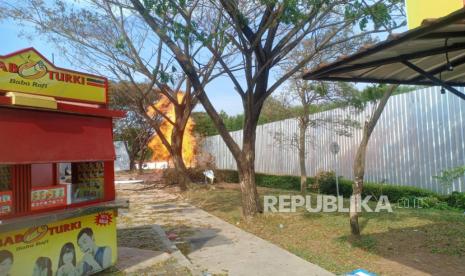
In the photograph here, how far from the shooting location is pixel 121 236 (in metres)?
9.21

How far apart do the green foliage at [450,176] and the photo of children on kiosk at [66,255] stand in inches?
332

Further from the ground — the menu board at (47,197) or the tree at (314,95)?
the tree at (314,95)

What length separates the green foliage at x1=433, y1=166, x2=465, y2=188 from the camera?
34.6 ft

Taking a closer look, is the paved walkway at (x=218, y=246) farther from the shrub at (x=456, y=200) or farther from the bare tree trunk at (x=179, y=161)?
the shrub at (x=456, y=200)

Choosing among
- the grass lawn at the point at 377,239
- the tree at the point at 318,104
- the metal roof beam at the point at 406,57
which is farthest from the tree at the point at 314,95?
Answer: the metal roof beam at the point at 406,57

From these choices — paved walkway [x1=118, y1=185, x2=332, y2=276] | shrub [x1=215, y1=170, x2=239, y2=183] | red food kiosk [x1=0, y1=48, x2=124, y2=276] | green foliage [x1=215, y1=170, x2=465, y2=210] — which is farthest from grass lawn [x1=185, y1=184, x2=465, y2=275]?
shrub [x1=215, y1=170, x2=239, y2=183]

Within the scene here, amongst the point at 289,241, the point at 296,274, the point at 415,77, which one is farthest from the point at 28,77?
the point at 289,241

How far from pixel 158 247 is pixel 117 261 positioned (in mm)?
1209

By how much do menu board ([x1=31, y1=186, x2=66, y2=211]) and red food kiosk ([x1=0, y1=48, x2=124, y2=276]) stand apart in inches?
0.5

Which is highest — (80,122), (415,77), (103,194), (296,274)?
(415,77)

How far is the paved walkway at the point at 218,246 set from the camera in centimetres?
658

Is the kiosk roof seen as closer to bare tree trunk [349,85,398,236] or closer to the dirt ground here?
bare tree trunk [349,85,398,236]

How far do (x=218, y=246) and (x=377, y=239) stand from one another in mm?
2953

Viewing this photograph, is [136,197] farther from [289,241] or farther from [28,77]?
[28,77]
